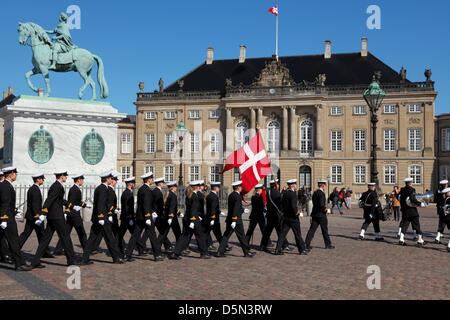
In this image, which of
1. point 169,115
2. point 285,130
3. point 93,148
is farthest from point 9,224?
point 169,115

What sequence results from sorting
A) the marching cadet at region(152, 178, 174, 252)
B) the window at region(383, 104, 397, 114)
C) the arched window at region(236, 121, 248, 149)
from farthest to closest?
the arched window at region(236, 121, 248, 149) → the window at region(383, 104, 397, 114) → the marching cadet at region(152, 178, 174, 252)

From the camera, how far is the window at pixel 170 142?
190 ft

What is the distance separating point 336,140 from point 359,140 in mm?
2362

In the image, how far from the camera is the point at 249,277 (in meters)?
8.64

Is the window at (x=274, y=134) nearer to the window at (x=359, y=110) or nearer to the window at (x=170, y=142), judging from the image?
the window at (x=359, y=110)

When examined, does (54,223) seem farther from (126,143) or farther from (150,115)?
(126,143)

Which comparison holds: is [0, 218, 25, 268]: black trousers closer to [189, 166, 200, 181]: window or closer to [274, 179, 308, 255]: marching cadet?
[274, 179, 308, 255]: marching cadet

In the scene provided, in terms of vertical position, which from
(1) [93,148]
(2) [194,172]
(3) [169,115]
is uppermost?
(3) [169,115]

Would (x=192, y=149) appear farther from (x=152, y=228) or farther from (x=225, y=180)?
(x=152, y=228)

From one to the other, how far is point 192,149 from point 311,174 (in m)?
Answer: 14.2

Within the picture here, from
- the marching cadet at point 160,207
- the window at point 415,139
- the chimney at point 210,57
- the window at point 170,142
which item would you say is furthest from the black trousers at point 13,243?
the chimney at point 210,57

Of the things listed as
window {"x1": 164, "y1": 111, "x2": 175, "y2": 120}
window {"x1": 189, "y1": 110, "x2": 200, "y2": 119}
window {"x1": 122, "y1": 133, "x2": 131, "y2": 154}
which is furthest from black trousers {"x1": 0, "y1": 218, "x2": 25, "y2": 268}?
window {"x1": 122, "y1": 133, "x2": 131, "y2": 154}

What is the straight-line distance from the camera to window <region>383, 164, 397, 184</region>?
51906 mm

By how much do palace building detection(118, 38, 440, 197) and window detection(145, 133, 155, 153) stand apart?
4.6 inches
